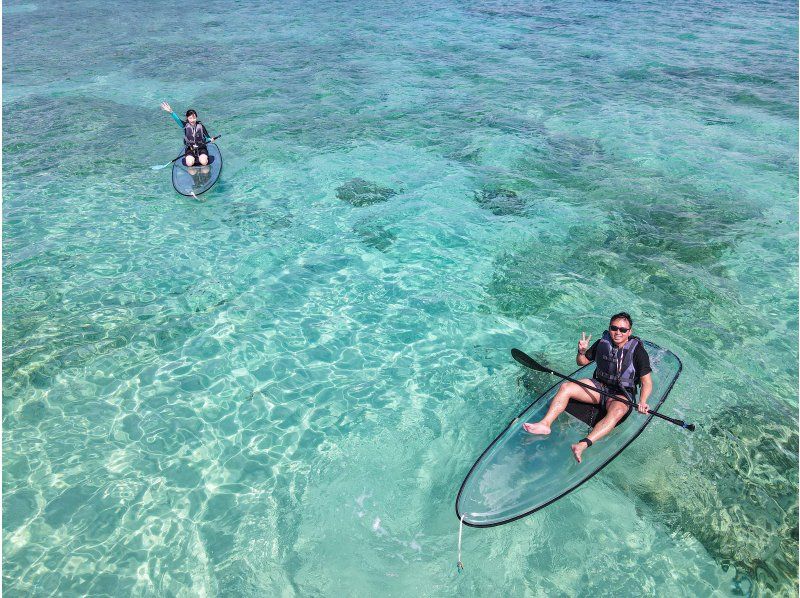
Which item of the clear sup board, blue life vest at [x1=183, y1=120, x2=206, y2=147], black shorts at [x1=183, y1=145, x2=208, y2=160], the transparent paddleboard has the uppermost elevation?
blue life vest at [x1=183, y1=120, x2=206, y2=147]

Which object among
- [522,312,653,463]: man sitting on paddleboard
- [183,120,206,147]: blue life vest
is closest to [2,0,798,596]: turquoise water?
[522,312,653,463]: man sitting on paddleboard

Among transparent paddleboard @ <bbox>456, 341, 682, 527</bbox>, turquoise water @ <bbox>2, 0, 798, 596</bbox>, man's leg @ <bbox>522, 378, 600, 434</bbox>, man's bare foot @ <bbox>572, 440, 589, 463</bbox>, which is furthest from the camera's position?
man's leg @ <bbox>522, 378, 600, 434</bbox>

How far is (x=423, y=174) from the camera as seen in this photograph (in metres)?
16.4

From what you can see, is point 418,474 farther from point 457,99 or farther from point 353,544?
point 457,99

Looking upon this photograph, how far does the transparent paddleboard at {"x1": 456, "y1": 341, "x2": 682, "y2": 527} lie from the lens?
22.5 ft

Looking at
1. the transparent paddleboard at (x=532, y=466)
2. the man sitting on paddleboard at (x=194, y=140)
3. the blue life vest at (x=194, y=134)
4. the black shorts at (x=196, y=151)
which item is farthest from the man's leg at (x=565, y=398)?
the blue life vest at (x=194, y=134)

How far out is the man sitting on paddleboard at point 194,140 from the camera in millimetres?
15047

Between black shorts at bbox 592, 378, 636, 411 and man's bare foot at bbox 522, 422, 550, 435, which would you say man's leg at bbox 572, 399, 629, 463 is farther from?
man's bare foot at bbox 522, 422, 550, 435

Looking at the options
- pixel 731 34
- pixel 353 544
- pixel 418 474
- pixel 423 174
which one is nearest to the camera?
pixel 353 544

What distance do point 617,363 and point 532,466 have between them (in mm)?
2004

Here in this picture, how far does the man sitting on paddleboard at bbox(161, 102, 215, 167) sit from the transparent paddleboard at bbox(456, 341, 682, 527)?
12.0 meters

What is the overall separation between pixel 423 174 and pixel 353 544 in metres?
11.8

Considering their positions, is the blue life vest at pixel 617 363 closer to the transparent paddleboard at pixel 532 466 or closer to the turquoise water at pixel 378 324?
the transparent paddleboard at pixel 532 466

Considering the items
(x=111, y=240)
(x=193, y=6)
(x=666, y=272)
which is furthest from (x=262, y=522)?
(x=193, y=6)
